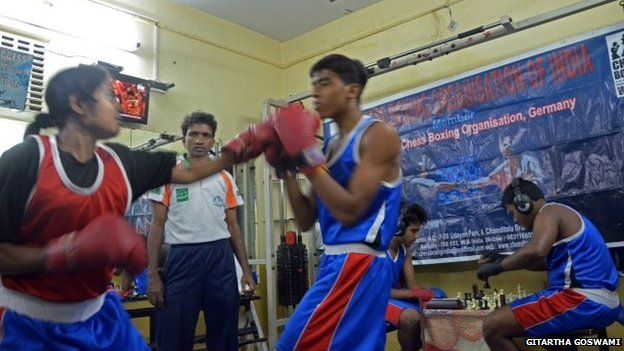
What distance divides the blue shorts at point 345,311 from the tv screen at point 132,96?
334cm

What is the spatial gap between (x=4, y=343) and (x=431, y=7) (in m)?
4.76

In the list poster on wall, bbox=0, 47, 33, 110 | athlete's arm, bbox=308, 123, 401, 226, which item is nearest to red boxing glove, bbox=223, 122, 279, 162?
athlete's arm, bbox=308, 123, 401, 226

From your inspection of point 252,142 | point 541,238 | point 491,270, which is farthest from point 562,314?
point 252,142

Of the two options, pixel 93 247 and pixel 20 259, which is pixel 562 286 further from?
pixel 20 259

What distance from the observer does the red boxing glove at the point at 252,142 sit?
1900 millimetres

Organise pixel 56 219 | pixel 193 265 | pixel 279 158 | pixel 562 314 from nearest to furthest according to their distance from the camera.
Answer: pixel 56 219 → pixel 279 158 → pixel 562 314 → pixel 193 265

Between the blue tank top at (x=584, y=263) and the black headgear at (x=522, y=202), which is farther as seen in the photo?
the black headgear at (x=522, y=202)

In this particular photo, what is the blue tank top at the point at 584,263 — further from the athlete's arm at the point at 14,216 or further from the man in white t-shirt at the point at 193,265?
the athlete's arm at the point at 14,216

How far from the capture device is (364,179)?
1.66 m

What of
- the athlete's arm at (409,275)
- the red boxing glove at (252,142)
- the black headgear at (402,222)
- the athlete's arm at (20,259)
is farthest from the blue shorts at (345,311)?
the athlete's arm at (409,275)

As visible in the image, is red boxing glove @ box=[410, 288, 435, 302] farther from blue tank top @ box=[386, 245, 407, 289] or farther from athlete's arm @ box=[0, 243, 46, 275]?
athlete's arm @ box=[0, 243, 46, 275]

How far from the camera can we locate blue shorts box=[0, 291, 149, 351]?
1.32 metres

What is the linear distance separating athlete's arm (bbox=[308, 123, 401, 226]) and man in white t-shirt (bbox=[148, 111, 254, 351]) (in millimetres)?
1506

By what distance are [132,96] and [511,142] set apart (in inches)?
131
